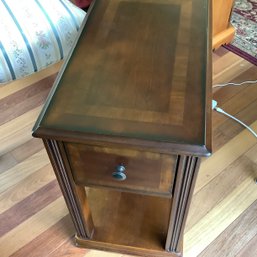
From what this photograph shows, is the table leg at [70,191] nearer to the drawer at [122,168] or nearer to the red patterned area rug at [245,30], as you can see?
the drawer at [122,168]

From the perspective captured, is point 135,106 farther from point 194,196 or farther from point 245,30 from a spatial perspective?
point 245,30

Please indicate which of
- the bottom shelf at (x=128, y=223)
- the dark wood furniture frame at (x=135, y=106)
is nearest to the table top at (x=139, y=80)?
the dark wood furniture frame at (x=135, y=106)

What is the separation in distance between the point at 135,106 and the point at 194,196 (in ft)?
1.92

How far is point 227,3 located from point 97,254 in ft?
3.87

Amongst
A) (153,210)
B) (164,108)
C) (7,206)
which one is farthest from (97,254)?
(164,108)

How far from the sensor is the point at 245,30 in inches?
67.5

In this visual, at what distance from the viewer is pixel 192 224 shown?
1034mm

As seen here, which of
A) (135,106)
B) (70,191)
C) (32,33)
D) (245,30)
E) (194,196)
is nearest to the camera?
(135,106)

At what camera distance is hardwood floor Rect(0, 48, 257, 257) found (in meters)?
0.99

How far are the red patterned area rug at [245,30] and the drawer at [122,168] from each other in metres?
1.13

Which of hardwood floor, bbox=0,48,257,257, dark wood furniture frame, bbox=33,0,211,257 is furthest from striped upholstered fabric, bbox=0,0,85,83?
hardwood floor, bbox=0,48,257,257

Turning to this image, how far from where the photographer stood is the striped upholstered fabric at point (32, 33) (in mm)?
958

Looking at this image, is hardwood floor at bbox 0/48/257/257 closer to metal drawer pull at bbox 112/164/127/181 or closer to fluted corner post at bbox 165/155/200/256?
fluted corner post at bbox 165/155/200/256

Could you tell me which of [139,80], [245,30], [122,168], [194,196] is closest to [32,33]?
[139,80]
